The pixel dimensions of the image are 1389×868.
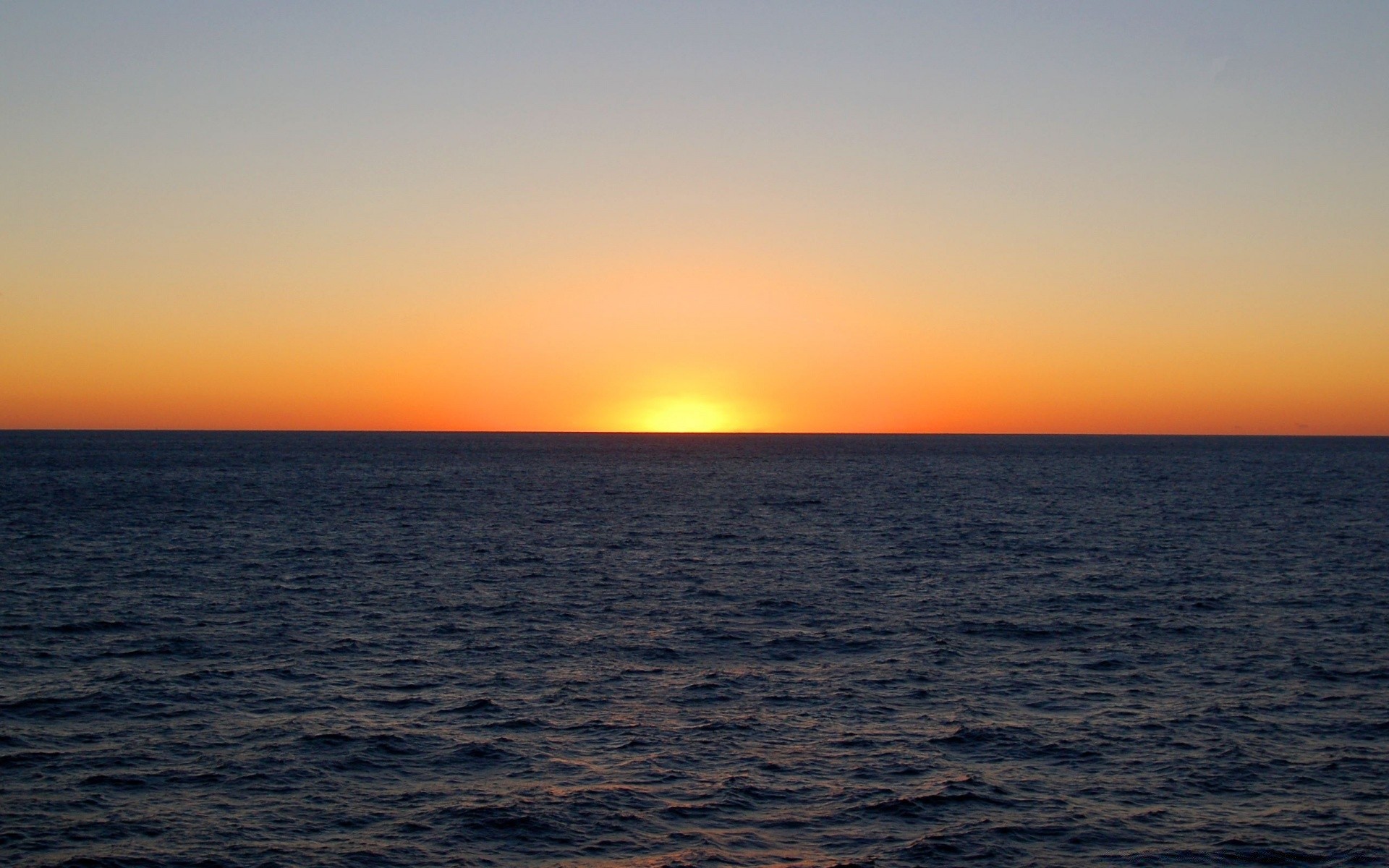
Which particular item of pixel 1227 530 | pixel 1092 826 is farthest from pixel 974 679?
pixel 1227 530

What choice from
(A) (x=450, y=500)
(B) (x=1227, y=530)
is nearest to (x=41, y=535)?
(A) (x=450, y=500)

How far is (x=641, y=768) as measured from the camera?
2308 cm

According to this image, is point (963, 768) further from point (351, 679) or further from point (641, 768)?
point (351, 679)

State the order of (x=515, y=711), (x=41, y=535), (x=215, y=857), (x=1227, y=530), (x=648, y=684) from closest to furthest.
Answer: (x=215, y=857) < (x=515, y=711) < (x=648, y=684) < (x=41, y=535) < (x=1227, y=530)

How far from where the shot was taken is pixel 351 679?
30.6m

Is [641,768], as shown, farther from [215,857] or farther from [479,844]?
[215,857]

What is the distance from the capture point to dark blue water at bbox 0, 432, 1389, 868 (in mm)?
19875

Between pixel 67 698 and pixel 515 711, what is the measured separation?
1114 cm

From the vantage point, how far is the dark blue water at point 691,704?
65.2 ft

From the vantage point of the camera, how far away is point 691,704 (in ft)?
92.6

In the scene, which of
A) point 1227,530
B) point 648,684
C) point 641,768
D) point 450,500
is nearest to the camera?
point 641,768

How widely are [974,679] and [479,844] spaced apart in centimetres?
1608

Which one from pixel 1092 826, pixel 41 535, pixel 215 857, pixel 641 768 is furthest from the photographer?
pixel 41 535

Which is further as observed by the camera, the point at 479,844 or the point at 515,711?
the point at 515,711
